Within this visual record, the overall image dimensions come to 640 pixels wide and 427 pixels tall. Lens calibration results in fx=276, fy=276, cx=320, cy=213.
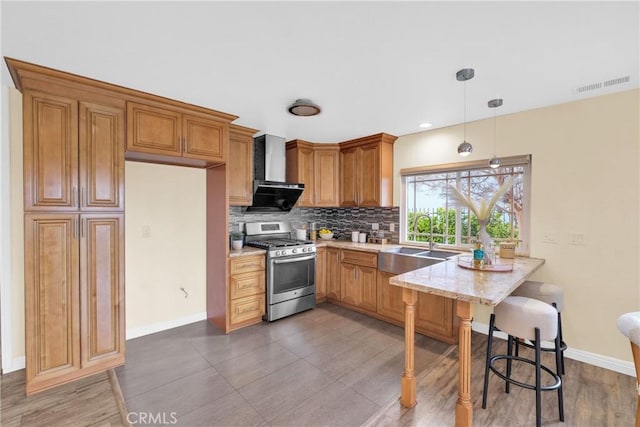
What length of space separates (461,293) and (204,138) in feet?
8.83

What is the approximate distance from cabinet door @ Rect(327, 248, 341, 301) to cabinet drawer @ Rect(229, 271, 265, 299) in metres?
1.10

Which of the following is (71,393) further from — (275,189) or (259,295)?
(275,189)

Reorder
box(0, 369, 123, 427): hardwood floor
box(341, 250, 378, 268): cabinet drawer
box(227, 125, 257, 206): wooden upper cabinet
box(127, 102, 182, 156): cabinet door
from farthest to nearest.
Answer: box(341, 250, 378, 268): cabinet drawer
box(227, 125, 257, 206): wooden upper cabinet
box(127, 102, 182, 156): cabinet door
box(0, 369, 123, 427): hardwood floor

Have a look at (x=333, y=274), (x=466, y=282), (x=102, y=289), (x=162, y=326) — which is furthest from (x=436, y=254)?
(x=102, y=289)

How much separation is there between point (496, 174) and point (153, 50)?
3.44 metres

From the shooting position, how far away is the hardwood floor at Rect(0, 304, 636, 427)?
1830 mm

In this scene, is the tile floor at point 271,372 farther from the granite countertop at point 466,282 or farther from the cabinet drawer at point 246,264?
the granite countertop at point 466,282

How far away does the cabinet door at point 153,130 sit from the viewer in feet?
7.94

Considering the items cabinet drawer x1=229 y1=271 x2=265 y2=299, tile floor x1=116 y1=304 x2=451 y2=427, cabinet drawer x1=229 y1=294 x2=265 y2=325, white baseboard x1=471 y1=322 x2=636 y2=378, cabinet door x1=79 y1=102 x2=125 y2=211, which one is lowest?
tile floor x1=116 y1=304 x2=451 y2=427

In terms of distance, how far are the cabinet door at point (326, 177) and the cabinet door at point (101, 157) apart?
2.51 metres

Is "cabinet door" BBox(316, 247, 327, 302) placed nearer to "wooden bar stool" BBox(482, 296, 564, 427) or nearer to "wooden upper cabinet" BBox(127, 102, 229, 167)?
"wooden upper cabinet" BBox(127, 102, 229, 167)

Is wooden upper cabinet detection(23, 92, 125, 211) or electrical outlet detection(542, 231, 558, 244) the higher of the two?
wooden upper cabinet detection(23, 92, 125, 211)

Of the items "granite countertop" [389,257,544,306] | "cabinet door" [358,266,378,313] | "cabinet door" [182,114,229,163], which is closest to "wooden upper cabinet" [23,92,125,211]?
"cabinet door" [182,114,229,163]

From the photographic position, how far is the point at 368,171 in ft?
13.0
